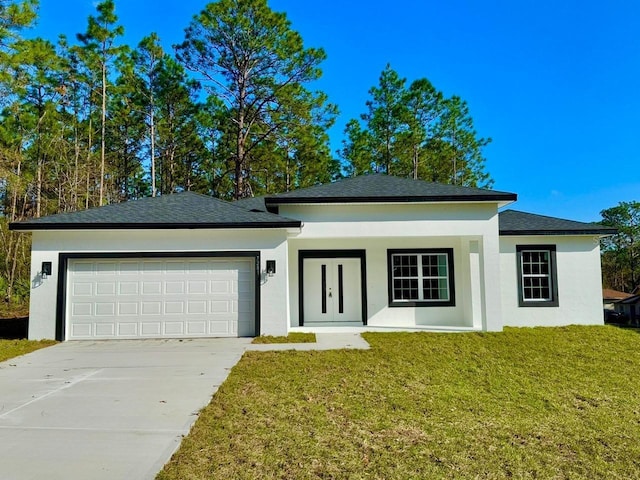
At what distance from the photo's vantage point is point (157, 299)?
9.96 metres

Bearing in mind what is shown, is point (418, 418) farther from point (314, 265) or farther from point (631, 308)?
point (631, 308)

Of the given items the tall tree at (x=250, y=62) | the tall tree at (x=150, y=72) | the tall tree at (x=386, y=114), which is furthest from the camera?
the tall tree at (x=386, y=114)

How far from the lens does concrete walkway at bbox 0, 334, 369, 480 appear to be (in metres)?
3.55

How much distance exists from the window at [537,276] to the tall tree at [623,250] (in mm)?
44444

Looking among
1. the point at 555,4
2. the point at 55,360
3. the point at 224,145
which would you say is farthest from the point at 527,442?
the point at 224,145

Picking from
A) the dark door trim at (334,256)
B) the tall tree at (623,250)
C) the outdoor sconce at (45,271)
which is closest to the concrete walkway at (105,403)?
the outdoor sconce at (45,271)

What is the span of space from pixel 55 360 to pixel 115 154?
1963cm

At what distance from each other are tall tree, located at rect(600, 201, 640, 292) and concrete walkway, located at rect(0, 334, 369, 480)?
5272cm

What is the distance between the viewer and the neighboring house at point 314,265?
9.88 meters

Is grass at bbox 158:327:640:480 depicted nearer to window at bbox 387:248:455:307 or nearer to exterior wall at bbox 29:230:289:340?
exterior wall at bbox 29:230:289:340

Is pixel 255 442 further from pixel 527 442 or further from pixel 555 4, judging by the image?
pixel 555 4

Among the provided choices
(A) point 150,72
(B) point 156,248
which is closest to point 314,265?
(B) point 156,248

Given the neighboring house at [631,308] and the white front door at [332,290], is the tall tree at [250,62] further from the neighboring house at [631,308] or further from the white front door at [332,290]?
the neighboring house at [631,308]

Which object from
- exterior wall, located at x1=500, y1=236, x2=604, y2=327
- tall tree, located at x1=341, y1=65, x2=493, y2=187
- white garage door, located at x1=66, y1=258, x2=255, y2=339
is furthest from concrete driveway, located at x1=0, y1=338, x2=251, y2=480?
tall tree, located at x1=341, y1=65, x2=493, y2=187
